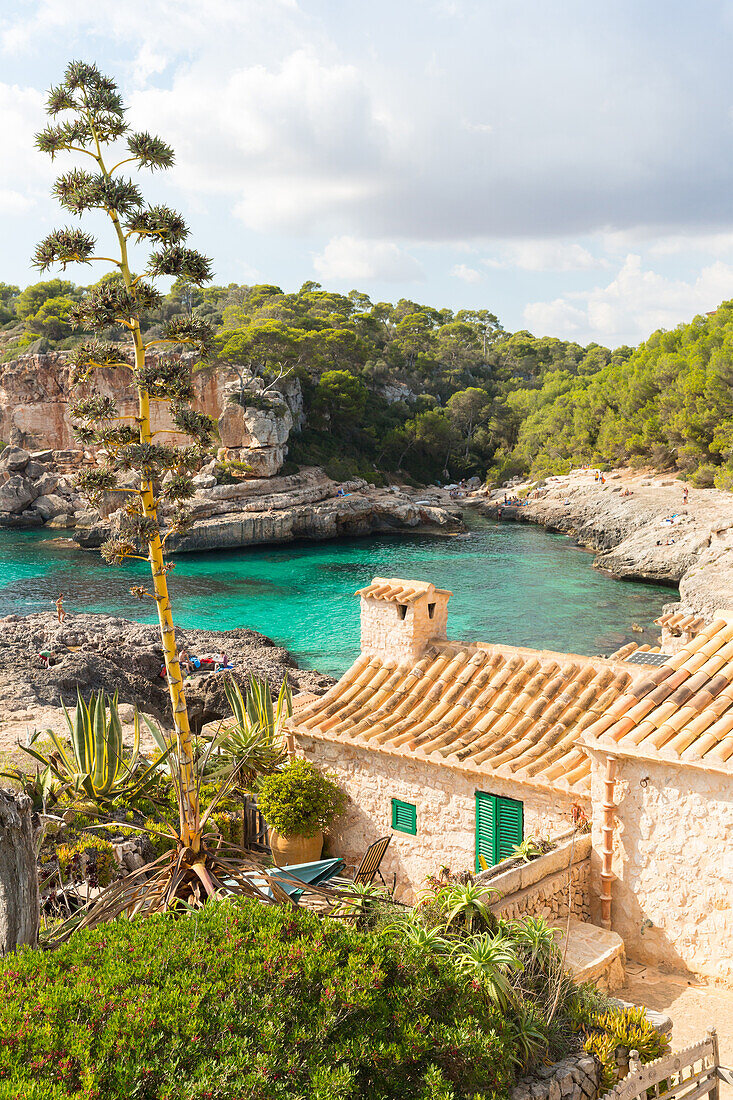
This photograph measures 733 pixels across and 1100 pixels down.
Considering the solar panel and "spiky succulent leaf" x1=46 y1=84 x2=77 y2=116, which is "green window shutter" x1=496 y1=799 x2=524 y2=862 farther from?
"spiky succulent leaf" x1=46 y1=84 x2=77 y2=116

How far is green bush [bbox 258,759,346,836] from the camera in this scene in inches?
440

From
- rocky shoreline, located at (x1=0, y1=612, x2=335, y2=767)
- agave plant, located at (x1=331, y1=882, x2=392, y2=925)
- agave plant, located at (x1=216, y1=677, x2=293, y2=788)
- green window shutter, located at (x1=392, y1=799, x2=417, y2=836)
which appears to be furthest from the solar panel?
rocky shoreline, located at (x1=0, y1=612, x2=335, y2=767)

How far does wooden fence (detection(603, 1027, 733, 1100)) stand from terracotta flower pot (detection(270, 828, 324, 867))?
6249 mm

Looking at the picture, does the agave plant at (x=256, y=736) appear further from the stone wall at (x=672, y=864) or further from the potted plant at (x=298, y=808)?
the stone wall at (x=672, y=864)

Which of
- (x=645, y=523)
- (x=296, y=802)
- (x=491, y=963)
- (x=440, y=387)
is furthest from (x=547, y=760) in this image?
(x=440, y=387)

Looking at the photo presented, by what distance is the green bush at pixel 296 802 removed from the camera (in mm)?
11180

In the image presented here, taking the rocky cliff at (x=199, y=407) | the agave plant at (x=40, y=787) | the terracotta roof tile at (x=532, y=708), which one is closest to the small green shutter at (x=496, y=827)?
the terracotta roof tile at (x=532, y=708)

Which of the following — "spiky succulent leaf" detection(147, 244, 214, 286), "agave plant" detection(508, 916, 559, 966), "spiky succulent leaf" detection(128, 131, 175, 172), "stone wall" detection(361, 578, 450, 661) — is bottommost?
"agave plant" detection(508, 916, 559, 966)

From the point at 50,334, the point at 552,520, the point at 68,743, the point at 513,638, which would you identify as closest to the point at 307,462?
the point at 552,520

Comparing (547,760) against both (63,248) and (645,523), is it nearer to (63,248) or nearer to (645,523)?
(63,248)

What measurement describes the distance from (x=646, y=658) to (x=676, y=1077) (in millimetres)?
6733

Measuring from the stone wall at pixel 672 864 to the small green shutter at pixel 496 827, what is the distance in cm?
134

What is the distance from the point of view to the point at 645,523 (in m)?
54.5

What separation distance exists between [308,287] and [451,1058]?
111137mm
